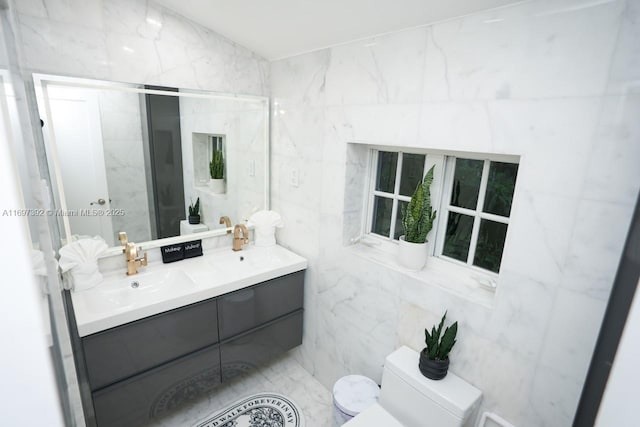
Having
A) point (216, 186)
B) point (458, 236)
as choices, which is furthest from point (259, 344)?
point (458, 236)

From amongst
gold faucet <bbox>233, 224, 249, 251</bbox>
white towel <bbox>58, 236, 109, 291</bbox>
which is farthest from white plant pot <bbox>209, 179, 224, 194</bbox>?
white towel <bbox>58, 236, 109, 291</bbox>

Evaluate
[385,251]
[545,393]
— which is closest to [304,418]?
[385,251]

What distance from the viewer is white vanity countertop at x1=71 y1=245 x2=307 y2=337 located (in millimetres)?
1520

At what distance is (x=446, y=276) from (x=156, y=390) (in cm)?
166

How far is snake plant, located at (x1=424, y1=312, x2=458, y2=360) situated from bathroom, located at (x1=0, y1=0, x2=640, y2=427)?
8 centimetres

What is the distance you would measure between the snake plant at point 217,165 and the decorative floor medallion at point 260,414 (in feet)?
5.08

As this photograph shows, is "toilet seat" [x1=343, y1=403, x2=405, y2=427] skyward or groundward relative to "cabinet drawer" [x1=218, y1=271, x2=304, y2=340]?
groundward

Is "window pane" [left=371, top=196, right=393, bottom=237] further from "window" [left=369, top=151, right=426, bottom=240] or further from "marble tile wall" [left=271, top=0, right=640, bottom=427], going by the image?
"marble tile wall" [left=271, top=0, right=640, bottom=427]

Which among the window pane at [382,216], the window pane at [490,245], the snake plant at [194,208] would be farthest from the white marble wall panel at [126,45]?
the window pane at [490,245]

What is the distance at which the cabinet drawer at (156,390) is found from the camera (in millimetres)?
1564

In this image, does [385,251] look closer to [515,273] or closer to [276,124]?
[515,273]

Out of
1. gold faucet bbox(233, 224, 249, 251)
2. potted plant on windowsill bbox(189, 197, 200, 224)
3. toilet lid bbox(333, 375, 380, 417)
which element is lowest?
toilet lid bbox(333, 375, 380, 417)

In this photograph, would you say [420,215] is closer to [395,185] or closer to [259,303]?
[395,185]

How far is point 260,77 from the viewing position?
229cm
